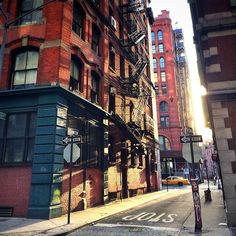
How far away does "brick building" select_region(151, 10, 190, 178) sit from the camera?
5606cm

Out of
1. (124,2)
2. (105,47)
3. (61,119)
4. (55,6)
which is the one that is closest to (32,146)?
(61,119)

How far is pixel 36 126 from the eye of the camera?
39.7ft

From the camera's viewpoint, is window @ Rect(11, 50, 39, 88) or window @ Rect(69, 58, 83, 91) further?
window @ Rect(69, 58, 83, 91)

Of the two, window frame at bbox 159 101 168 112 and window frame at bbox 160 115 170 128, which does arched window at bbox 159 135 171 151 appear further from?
window frame at bbox 159 101 168 112

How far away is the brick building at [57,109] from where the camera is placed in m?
11.4

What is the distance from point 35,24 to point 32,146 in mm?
6992

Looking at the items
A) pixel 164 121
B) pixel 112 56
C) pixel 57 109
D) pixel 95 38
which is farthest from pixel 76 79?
pixel 164 121

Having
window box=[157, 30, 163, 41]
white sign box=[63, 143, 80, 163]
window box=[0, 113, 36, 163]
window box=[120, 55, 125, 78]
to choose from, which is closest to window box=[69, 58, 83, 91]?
window box=[0, 113, 36, 163]

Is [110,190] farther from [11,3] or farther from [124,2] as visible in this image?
[124,2]

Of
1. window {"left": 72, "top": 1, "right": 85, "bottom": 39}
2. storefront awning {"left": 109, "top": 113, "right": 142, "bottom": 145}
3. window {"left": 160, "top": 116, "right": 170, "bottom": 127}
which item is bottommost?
storefront awning {"left": 109, "top": 113, "right": 142, "bottom": 145}

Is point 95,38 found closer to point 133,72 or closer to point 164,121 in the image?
point 133,72

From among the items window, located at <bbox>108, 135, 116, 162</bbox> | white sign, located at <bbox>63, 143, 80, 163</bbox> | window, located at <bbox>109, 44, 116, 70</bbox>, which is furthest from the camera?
window, located at <bbox>109, 44, 116, 70</bbox>

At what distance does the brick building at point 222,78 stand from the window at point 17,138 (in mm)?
8544

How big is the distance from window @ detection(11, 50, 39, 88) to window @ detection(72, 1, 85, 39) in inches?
134
